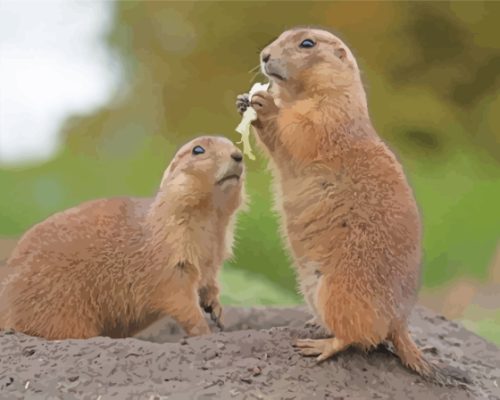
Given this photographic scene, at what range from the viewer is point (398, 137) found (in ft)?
15.6

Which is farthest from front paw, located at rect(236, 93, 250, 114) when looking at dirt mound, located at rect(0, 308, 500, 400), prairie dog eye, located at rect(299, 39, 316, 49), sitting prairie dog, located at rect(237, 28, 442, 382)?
dirt mound, located at rect(0, 308, 500, 400)

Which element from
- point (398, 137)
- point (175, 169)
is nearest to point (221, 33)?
point (398, 137)

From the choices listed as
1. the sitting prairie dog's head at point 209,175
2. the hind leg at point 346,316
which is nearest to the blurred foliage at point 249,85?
the sitting prairie dog's head at point 209,175

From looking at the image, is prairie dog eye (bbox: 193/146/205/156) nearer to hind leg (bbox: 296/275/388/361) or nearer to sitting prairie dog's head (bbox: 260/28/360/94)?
Answer: sitting prairie dog's head (bbox: 260/28/360/94)

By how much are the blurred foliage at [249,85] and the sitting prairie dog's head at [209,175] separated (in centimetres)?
181

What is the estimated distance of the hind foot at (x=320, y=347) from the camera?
2.14 meters

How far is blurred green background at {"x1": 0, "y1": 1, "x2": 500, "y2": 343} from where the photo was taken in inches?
178

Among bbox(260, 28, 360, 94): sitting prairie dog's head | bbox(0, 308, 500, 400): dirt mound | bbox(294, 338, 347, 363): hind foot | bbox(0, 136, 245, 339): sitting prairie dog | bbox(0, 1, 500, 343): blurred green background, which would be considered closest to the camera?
bbox(0, 308, 500, 400): dirt mound

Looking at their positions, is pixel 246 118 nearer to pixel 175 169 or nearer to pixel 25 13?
pixel 175 169

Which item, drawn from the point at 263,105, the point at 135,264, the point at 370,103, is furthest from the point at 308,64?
the point at 370,103

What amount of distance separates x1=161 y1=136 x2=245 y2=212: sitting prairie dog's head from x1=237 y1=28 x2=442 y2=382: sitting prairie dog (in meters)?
0.24

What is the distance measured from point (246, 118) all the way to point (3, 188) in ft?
9.06

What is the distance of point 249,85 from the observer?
4523 mm

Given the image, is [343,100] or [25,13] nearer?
[343,100]
